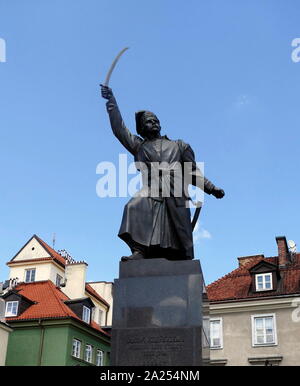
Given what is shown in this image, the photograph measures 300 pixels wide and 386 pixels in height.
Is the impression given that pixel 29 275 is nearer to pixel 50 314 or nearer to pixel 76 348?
pixel 50 314

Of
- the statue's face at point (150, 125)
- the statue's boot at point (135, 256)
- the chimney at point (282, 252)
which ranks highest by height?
the chimney at point (282, 252)

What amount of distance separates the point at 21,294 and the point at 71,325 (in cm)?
549

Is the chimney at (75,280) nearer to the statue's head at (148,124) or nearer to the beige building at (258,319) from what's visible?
the beige building at (258,319)

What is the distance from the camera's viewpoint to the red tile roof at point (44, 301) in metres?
39.5

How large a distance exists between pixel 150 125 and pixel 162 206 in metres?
1.59

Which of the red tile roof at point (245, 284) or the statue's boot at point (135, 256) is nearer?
the statue's boot at point (135, 256)

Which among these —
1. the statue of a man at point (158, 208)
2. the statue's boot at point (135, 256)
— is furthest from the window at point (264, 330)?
the statue's boot at point (135, 256)

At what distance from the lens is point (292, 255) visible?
131 ft

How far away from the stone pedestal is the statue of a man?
0.45 metres

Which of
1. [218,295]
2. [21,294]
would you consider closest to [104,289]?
[21,294]

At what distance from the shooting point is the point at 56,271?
48.2 m

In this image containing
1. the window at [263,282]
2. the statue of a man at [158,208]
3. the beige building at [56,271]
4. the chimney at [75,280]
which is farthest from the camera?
the beige building at [56,271]
